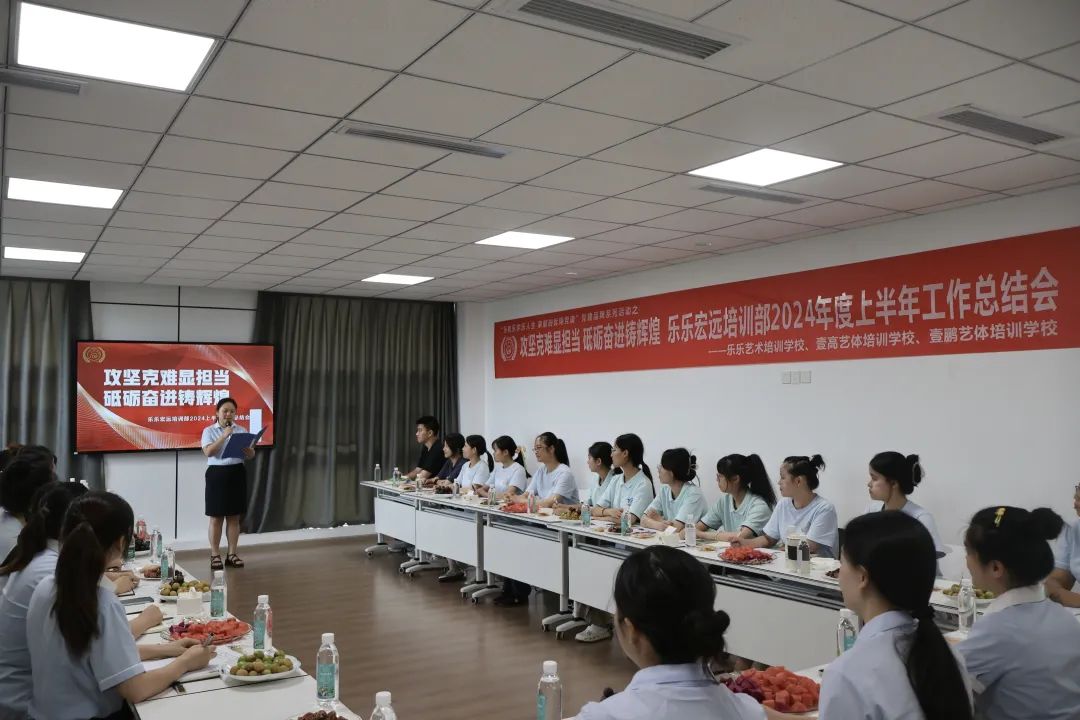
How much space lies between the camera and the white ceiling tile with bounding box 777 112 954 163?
137 inches

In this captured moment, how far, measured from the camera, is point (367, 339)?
31.3 ft

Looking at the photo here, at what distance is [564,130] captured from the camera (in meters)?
3.58

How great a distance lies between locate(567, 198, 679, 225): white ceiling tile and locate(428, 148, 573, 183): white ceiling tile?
0.75 meters

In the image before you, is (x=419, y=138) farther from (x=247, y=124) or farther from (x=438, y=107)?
(x=247, y=124)

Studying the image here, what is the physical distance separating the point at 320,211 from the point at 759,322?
3.43 meters

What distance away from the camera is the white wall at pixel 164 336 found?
820 centimetres

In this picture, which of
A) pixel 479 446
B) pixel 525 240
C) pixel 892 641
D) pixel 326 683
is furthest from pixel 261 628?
pixel 479 446

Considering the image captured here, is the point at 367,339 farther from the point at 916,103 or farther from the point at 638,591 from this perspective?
the point at 638,591

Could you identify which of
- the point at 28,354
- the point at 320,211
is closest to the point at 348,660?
the point at 320,211

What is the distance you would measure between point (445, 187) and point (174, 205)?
176cm

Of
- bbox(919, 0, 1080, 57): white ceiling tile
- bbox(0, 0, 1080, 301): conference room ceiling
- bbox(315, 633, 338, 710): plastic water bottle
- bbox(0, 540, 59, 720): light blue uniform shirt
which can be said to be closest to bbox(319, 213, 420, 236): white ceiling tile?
bbox(0, 0, 1080, 301): conference room ceiling

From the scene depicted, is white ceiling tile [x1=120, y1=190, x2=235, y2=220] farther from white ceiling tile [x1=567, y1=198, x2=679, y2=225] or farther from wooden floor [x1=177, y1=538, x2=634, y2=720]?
wooden floor [x1=177, y1=538, x2=634, y2=720]

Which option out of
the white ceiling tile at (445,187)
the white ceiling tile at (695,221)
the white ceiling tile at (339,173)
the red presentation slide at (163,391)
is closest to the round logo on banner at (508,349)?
the red presentation slide at (163,391)

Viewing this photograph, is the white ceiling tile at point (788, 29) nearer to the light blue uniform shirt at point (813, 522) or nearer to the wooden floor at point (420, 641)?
the light blue uniform shirt at point (813, 522)
